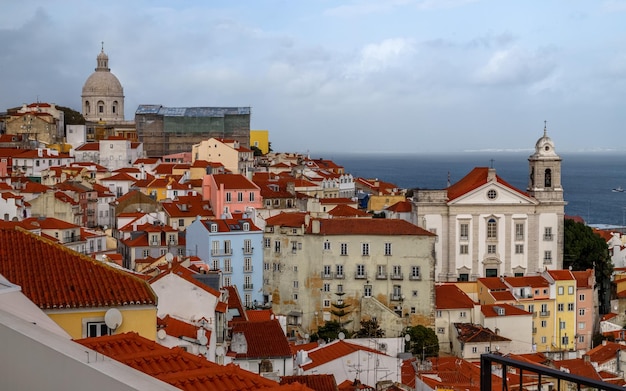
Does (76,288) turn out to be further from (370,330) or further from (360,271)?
(360,271)

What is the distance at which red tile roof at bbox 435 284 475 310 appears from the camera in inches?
1282

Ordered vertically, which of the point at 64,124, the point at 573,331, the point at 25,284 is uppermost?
A: the point at 64,124

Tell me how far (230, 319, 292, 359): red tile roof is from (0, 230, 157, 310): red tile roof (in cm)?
1034

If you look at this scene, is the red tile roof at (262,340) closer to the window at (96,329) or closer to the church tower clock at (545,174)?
the window at (96,329)

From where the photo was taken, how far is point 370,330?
102ft

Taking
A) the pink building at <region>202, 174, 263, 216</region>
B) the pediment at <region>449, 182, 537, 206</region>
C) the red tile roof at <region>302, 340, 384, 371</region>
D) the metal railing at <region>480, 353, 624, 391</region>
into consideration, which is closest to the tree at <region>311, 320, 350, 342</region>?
the red tile roof at <region>302, 340, 384, 371</region>

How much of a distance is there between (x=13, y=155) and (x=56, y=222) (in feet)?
76.8

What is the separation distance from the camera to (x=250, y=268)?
110 ft

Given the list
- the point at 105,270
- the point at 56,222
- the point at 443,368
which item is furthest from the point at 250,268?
the point at 105,270

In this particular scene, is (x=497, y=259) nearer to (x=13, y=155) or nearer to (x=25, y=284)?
(x=13, y=155)

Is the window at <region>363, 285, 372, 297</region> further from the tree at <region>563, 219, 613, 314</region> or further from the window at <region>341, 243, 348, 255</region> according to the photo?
the tree at <region>563, 219, 613, 314</region>

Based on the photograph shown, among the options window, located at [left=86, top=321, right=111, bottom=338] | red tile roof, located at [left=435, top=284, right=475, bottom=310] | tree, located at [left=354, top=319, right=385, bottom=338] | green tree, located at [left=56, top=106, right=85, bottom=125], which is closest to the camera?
window, located at [left=86, top=321, right=111, bottom=338]

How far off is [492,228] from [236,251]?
14025 mm

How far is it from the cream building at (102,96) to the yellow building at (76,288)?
76298mm
